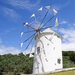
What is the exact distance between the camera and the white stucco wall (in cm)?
2286

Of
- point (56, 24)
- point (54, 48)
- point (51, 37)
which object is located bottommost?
point (54, 48)

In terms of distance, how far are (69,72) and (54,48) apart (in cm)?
693

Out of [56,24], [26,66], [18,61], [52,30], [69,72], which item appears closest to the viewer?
[69,72]

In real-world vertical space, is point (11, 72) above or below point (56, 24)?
below

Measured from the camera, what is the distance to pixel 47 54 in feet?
75.8

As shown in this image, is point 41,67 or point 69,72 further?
point 41,67

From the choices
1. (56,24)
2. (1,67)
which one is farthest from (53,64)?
(1,67)

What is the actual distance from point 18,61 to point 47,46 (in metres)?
17.7

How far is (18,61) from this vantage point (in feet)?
130

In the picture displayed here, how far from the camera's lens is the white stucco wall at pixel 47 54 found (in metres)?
22.9

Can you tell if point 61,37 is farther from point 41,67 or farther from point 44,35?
point 41,67

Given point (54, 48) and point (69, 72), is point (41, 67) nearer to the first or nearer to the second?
point (54, 48)

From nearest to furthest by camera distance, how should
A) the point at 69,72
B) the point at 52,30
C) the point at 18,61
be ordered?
the point at 69,72 < the point at 52,30 < the point at 18,61

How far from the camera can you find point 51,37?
2375cm
